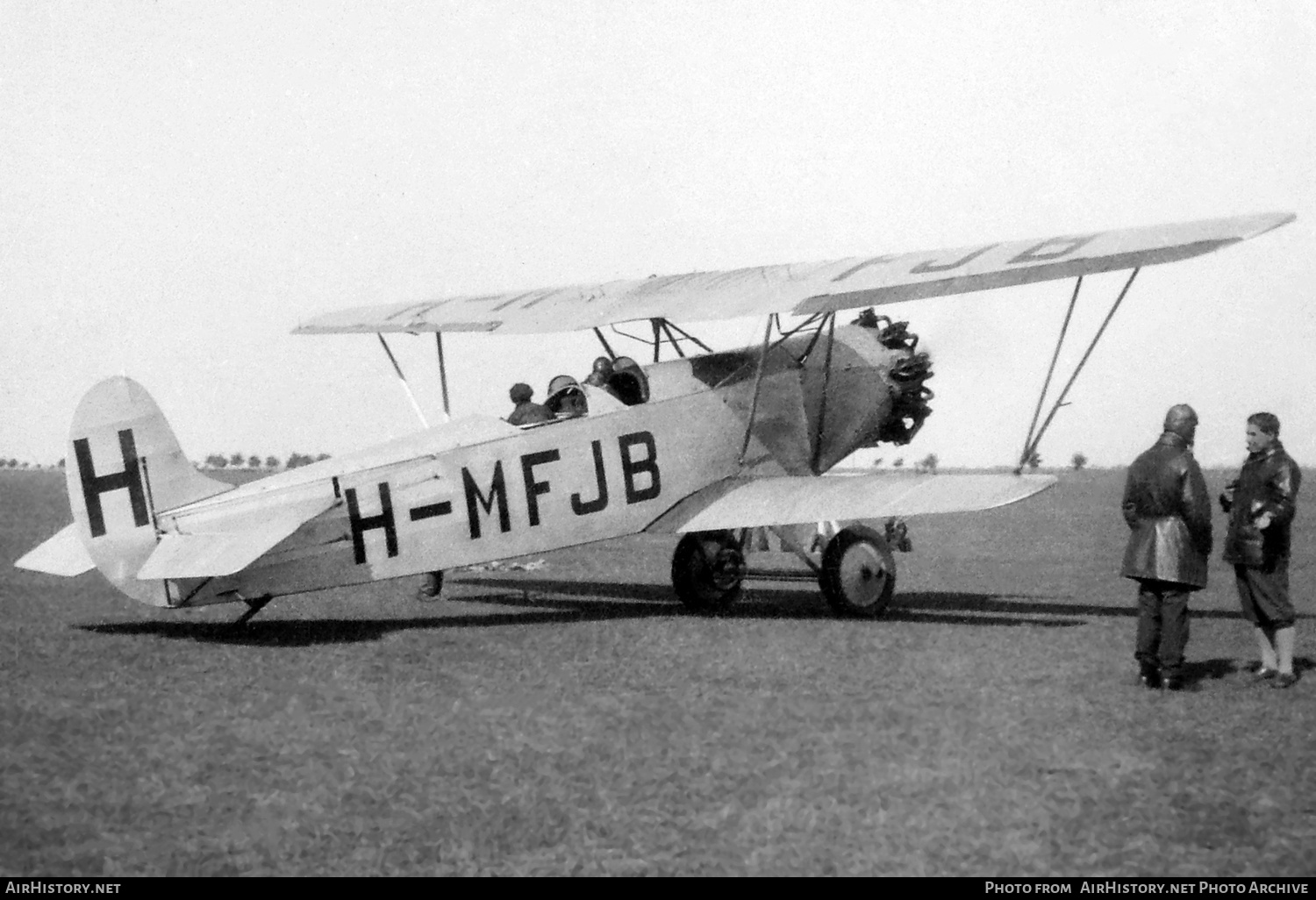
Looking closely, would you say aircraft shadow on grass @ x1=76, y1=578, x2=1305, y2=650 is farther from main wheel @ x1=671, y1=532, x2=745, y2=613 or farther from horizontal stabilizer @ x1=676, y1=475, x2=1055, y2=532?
horizontal stabilizer @ x1=676, y1=475, x2=1055, y2=532

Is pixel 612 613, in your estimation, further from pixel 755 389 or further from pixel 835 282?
pixel 835 282

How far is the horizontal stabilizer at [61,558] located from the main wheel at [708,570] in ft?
15.4

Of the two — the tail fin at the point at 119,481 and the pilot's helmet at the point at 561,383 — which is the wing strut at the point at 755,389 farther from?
the tail fin at the point at 119,481

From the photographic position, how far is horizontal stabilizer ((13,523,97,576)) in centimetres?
961

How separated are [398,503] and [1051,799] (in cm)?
572

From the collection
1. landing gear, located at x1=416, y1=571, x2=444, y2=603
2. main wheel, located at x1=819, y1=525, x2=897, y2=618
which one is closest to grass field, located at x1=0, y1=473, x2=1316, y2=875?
→ main wheel, located at x1=819, y1=525, x2=897, y2=618

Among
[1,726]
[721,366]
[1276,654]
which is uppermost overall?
[721,366]

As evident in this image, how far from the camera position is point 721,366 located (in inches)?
464

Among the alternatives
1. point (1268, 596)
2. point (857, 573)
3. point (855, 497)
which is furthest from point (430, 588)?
point (1268, 596)

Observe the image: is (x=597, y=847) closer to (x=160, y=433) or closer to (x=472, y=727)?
(x=472, y=727)

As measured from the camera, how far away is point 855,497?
33.9ft

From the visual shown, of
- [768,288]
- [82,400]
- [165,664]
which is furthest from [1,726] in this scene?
[768,288]

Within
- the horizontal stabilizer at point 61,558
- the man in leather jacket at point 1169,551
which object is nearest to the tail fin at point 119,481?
the horizontal stabilizer at point 61,558
